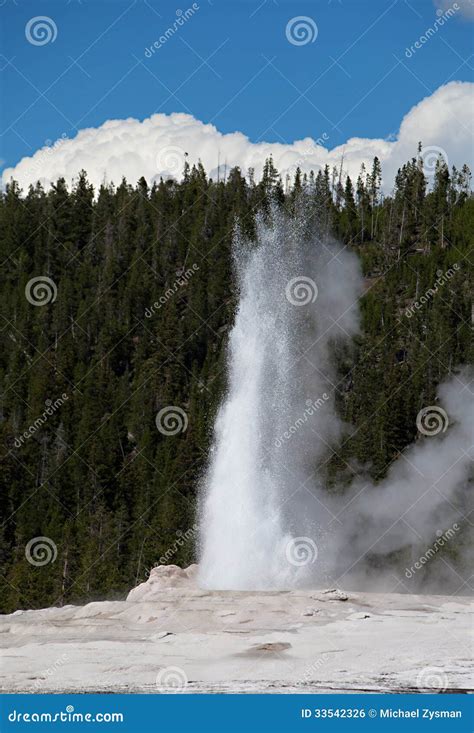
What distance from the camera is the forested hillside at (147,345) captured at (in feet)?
186

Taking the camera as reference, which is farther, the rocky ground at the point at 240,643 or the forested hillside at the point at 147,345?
the forested hillside at the point at 147,345

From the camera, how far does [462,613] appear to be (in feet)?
80.2

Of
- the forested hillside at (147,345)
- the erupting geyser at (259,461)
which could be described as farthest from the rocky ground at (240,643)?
the forested hillside at (147,345)

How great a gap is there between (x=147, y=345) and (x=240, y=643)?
5852 centimetres

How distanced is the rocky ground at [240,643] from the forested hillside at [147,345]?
23.6 m

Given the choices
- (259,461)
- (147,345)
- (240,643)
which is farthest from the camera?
(147,345)

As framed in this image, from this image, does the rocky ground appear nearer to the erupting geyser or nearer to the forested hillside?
the erupting geyser

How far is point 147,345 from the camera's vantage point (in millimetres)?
78688

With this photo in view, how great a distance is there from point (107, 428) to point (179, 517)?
609 inches

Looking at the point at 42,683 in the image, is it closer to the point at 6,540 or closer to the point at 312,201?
the point at 6,540

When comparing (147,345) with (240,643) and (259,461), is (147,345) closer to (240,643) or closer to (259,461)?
(259,461)

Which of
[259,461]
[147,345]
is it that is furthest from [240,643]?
[147,345]

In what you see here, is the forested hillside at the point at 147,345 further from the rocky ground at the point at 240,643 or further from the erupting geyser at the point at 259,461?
the rocky ground at the point at 240,643

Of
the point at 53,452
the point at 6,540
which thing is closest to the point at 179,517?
the point at 6,540
